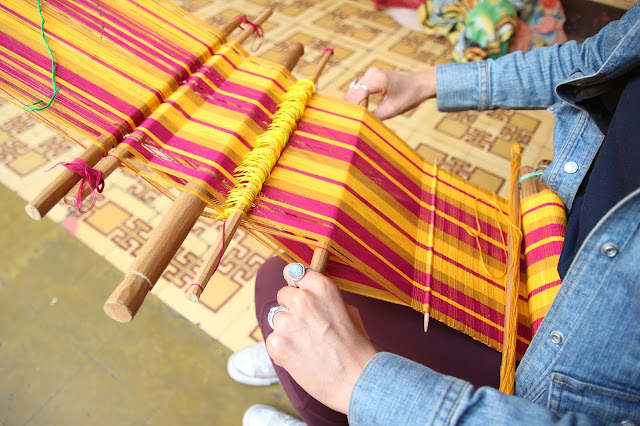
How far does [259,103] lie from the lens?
1074mm

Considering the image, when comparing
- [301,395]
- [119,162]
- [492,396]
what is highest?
[119,162]

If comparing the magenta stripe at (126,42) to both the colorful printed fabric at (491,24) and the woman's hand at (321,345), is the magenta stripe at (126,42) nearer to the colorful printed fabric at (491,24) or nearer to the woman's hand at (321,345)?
the woman's hand at (321,345)

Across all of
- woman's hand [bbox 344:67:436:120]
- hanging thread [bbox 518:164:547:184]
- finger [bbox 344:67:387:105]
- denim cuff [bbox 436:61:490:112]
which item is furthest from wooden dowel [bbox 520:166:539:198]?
finger [bbox 344:67:387:105]

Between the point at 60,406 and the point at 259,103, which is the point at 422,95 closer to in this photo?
the point at 259,103

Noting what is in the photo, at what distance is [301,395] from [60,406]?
3.35ft

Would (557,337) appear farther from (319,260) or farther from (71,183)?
(71,183)

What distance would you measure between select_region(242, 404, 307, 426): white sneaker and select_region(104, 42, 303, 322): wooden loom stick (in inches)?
35.5

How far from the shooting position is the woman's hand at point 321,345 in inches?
29.0

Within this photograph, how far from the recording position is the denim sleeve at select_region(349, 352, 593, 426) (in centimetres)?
64

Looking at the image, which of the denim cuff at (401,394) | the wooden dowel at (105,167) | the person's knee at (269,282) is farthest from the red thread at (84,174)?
the denim cuff at (401,394)

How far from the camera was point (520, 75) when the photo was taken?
117 centimetres

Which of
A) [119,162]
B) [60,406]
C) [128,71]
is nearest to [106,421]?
[60,406]

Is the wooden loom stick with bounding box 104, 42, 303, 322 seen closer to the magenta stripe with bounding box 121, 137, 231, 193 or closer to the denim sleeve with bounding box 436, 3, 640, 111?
the magenta stripe with bounding box 121, 137, 231, 193

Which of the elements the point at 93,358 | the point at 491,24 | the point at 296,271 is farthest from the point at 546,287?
the point at 491,24
